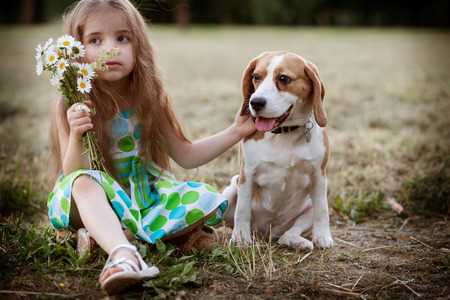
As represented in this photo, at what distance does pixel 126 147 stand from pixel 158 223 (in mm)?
492

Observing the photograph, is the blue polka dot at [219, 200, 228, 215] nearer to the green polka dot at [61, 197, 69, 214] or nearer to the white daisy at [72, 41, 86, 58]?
the green polka dot at [61, 197, 69, 214]

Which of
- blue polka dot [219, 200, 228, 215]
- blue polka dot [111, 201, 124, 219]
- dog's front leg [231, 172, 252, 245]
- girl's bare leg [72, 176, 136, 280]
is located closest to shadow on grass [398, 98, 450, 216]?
dog's front leg [231, 172, 252, 245]

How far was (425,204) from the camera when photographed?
3908 mm

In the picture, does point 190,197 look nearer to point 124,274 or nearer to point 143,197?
point 143,197

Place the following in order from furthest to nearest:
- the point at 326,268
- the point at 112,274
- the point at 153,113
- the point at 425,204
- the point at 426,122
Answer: the point at 426,122
the point at 425,204
the point at 153,113
the point at 326,268
the point at 112,274

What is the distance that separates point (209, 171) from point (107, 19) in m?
1.86

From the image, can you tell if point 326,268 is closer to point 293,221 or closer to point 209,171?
point 293,221

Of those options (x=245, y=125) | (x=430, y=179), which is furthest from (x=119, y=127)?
(x=430, y=179)

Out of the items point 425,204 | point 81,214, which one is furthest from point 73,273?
point 425,204

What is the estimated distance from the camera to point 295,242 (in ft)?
10.6

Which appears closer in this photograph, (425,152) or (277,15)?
(425,152)

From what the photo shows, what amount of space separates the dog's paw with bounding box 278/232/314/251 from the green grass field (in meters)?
0.08

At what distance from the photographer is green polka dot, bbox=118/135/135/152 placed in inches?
127

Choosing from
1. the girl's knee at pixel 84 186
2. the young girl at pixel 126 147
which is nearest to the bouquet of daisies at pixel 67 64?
the young girl at pixel 126 147
